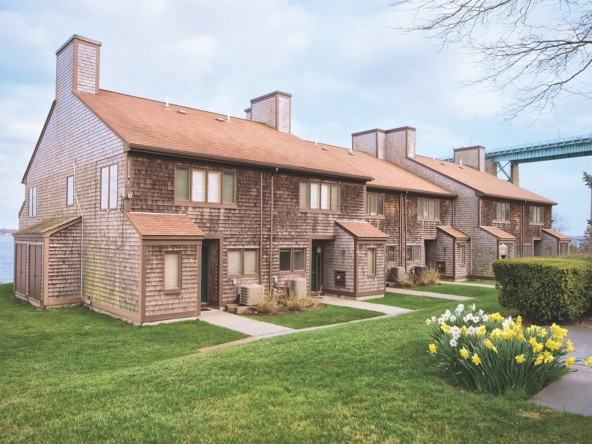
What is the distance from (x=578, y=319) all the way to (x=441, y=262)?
60.3 feet

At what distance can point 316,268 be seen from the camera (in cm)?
2083

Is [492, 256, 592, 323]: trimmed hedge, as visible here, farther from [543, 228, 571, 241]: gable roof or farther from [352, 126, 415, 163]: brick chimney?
[543, 228, 571, 241]: gable roof

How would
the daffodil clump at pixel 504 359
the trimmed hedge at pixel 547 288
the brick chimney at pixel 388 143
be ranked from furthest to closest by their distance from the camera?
the brick chimney at pixel 388 143, the trimmed hedge at pixel 547 288, the daffodil clump at pixel 504 359

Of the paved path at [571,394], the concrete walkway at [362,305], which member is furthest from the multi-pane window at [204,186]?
the paved path at [571,394]

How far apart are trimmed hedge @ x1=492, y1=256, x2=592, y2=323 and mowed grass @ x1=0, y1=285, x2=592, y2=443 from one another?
301 cm

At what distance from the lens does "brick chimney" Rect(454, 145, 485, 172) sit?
40688 mm

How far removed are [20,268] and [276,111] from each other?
1402 cm

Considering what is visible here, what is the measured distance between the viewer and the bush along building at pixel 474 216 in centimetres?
2852

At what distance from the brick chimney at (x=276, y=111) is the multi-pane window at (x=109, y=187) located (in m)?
10.8

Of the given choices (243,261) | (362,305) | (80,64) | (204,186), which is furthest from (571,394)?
(80,64)

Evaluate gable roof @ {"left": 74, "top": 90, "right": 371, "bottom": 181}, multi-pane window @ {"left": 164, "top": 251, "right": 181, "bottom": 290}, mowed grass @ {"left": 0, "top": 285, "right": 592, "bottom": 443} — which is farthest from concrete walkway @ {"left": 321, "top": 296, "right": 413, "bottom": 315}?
mowed grass @ {"left": 0, "top": 285, "right": 592, "bottom": 443}

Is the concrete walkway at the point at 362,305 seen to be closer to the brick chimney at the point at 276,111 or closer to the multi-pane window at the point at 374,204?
the multi-pane window at the point at 374,204

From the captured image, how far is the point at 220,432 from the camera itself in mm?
5168

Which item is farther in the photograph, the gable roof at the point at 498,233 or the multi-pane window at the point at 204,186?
the gable roof at the point at 498,233
